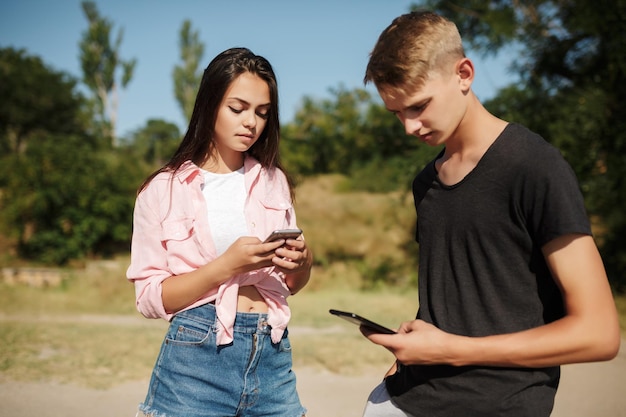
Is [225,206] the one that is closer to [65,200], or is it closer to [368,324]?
[368,324]

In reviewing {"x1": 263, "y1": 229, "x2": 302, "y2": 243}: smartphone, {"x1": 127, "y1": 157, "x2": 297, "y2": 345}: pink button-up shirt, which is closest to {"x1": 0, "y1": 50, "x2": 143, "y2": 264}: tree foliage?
{"x1": 127, "y1": 157, "x2": 297, "y2": 345}: pink button-up shirt

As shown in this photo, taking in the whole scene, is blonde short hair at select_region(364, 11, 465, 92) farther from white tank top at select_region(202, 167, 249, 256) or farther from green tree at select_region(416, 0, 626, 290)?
green tree at select_region(416, 0, 626, 290)

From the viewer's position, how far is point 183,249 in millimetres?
2119

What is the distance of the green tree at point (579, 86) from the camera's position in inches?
342

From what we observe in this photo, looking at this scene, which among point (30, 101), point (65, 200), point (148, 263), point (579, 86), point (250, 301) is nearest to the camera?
point (148, 263)

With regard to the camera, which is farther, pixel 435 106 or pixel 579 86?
pixel 579 86

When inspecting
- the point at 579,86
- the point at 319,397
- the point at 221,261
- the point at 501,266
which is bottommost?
the point at 319,397

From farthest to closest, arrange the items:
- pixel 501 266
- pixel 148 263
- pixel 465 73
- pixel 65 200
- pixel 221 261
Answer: pixel 65 200, pixel 148 263, pixel 221 261, pixel 465 73, pixel 501 266

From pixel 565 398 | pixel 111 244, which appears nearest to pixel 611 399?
pixel 565 398

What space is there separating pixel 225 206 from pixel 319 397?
3264 mm

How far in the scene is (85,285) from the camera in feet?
39.5

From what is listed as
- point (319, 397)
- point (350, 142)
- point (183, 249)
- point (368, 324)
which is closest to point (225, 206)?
point (183, 249)

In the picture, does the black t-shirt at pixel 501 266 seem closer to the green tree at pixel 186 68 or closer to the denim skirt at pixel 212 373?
the denim skirt at pixel 212 373

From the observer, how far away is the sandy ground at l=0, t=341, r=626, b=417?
4648 mm
